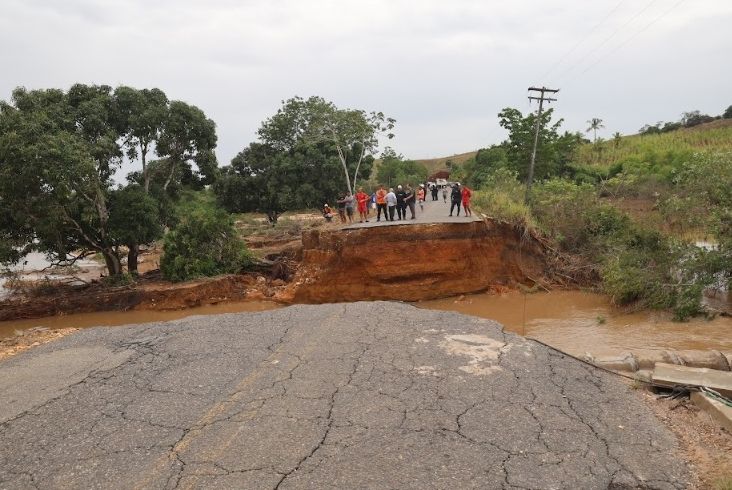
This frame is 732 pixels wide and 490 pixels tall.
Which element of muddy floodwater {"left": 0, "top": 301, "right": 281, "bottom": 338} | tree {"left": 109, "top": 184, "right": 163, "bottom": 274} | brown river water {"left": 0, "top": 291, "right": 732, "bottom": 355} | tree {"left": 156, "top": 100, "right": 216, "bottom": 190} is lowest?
muddy floodwater {"left": 0, "top": 301, "right": 281, "bottom": 338}

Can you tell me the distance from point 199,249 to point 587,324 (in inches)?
Answer: 553

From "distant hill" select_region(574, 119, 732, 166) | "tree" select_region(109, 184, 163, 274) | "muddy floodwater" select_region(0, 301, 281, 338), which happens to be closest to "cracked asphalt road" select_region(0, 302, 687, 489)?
"muddy floodwater" select_region(0, 301, 281, 338)

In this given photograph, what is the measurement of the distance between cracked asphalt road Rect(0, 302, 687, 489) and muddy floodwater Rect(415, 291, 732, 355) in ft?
11.4

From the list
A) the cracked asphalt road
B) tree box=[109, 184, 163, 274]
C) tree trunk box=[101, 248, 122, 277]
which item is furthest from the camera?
tree trunk box=[101, 248, 122, 277]

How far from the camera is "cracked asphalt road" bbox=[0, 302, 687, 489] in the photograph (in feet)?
14.4

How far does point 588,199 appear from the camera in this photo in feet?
63.8

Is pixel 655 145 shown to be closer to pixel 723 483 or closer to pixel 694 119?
pixel 694 119

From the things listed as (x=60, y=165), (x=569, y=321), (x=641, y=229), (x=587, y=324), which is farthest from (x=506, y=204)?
(x=60, y=165)

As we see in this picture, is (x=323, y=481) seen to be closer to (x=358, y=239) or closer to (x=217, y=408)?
(x=217, y=408)

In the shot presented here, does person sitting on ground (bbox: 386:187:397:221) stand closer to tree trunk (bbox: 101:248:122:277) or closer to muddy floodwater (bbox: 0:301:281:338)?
muddy floodwater (bbox: 0:301:281:338)

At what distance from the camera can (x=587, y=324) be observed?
13.7 metres

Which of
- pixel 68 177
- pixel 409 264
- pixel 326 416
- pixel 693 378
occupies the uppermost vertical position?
pixel 68 177

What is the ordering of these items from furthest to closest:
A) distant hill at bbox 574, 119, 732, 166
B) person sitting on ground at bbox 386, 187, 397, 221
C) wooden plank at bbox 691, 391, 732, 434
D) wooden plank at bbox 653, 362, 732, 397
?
distant hill at bbox 574, 119, 732, 166
person sitting on ground at bbox 386, 187, 397, 221
wooden plank at bbox 653, 362, 732, 397
wooden plank at bbox 691, 391, 732, 434

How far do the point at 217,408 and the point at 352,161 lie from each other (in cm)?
2865
